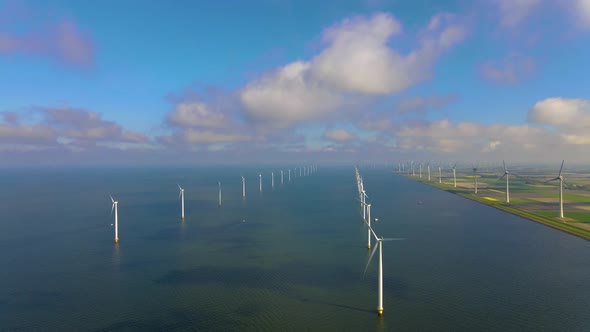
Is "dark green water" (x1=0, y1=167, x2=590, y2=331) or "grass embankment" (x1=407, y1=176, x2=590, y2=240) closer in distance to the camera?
"dark green water" (x1=0, y1=167, x2=590, y2=331)

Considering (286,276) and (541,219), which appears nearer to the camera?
(286,276)

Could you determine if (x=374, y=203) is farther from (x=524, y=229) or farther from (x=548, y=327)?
(x=548, y=327)

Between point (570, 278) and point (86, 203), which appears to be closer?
point (570, 278)

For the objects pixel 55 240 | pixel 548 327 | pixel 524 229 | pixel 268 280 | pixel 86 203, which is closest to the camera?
pixel 548 327

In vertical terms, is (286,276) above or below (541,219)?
below

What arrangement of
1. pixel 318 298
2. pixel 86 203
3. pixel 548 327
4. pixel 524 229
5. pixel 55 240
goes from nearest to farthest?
pixel 548 327 → pixel 318 298 → pixel 55 240 → pixel 524 229 → pixel 86 203

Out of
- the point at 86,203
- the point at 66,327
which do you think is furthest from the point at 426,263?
the point at 86,203

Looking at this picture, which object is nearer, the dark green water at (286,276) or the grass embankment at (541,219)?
the dark green water at (286,276)
